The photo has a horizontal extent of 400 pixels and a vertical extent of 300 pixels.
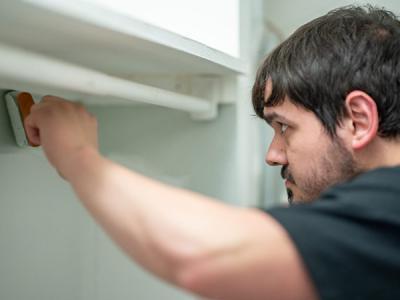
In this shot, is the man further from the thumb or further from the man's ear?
the man's ear

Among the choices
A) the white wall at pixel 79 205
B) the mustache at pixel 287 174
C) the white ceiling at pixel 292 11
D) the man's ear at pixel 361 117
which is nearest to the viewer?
the man's ear at pixel 361 117

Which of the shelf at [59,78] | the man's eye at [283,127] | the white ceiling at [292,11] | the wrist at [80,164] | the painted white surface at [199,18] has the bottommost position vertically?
the wrist at [80,164]

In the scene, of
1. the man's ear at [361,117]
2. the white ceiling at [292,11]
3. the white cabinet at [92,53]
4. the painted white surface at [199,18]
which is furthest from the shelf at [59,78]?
the white ceiling at [292,11]

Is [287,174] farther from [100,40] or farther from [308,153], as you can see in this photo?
[100,40]

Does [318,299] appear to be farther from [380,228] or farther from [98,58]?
[98,58]

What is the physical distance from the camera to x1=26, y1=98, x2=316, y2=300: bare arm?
43 cm

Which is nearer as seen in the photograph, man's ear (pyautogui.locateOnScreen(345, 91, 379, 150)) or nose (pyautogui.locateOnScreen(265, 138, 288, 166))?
man's ear (pyautogui.locateOnScreen(345, 91, 379, 150))

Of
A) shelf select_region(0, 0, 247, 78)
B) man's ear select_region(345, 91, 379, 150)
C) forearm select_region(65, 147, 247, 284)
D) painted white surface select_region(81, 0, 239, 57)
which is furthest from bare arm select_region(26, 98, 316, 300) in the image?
painted white surface select_region(81, 0, 239, 57)

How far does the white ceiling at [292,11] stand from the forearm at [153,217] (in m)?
1.11

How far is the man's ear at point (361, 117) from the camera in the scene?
2.04 ft

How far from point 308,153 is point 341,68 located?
133 mm

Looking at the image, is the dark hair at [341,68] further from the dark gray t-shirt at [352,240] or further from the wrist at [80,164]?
the wrist at [80,164]

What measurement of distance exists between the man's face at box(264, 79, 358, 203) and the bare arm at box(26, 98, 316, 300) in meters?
0.24

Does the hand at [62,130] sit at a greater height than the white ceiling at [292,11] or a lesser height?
lesser
